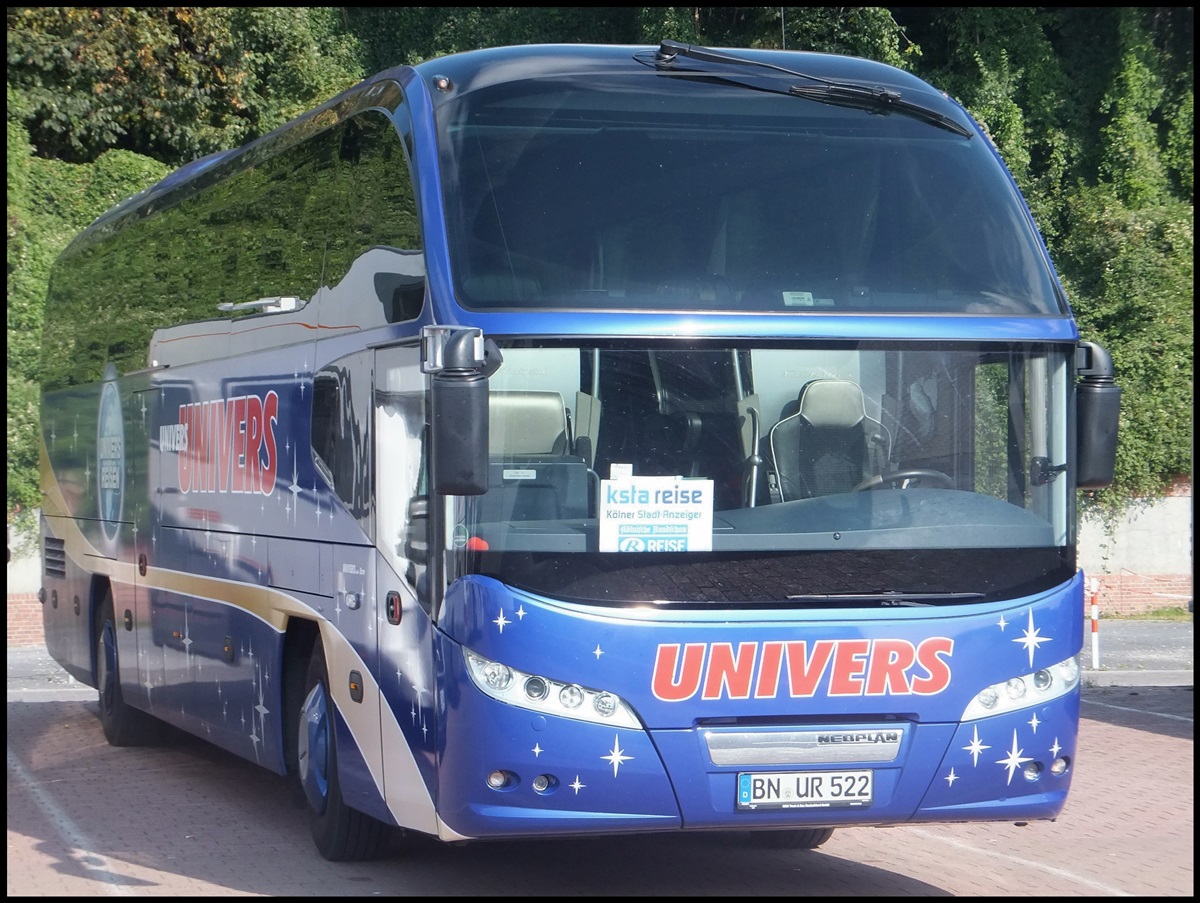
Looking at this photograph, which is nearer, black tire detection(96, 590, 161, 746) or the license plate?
the license plate

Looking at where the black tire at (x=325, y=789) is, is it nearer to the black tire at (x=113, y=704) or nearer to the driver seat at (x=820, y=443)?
the driver seat at (x=820, y=443)

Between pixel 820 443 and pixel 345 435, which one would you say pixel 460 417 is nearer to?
pixel 820 443

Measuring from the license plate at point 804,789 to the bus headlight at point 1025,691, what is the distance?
0.52m

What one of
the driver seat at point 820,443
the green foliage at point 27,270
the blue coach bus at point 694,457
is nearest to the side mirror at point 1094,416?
the blue coach bus at point 694,457

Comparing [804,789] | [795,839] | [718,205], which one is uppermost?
[718,205]

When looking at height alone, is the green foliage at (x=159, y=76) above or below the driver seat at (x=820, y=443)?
above

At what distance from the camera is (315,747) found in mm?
8578

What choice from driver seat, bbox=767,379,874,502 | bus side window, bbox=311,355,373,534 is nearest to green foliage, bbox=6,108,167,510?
bus side window, bbox=311,355,373,534

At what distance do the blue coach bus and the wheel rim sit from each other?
0.28 metres

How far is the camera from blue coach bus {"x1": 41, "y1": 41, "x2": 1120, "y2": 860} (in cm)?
661

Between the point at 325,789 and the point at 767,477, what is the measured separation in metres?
3.01

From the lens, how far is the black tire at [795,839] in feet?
28.8

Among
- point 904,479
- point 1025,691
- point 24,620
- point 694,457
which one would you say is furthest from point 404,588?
point 24,620

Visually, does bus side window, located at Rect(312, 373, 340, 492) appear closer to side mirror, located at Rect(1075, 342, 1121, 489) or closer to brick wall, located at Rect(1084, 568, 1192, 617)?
side mirror, located at Rect(1075, 342, 1121, 489)
